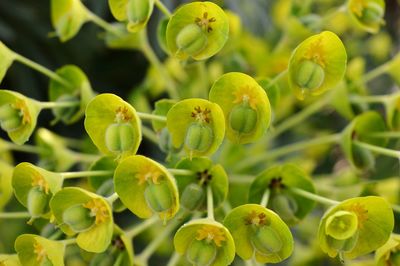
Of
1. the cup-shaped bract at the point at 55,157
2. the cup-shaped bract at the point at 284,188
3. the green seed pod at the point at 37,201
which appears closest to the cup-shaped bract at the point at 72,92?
the cup-shaped bract at the point at 55,157

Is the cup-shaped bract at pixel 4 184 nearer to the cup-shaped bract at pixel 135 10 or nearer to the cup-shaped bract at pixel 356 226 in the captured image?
the cup-shaped bract at pixel 135 10

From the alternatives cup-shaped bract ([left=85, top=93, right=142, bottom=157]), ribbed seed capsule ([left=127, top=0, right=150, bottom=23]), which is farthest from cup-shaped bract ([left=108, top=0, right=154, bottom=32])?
cup-shaped bract ([left=85, top=93, right=142, bottom=157])

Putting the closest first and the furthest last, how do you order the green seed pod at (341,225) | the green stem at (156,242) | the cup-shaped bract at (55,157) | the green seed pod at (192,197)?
the green seed pod at (341,225), the green seed pod at (192,197), the green stem at (156,242), the cup-shaped bract at (55,157)

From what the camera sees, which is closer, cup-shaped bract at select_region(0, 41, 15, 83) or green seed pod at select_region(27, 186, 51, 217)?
green seed pod at select_region(27, 186, 51, 217)

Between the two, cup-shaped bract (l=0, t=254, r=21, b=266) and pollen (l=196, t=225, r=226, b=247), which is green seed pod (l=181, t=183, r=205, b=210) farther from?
cup-shaped bract (l=0, t=254, r=21, b=266)

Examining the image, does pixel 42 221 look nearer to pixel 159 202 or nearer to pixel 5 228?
pixel 159 202
